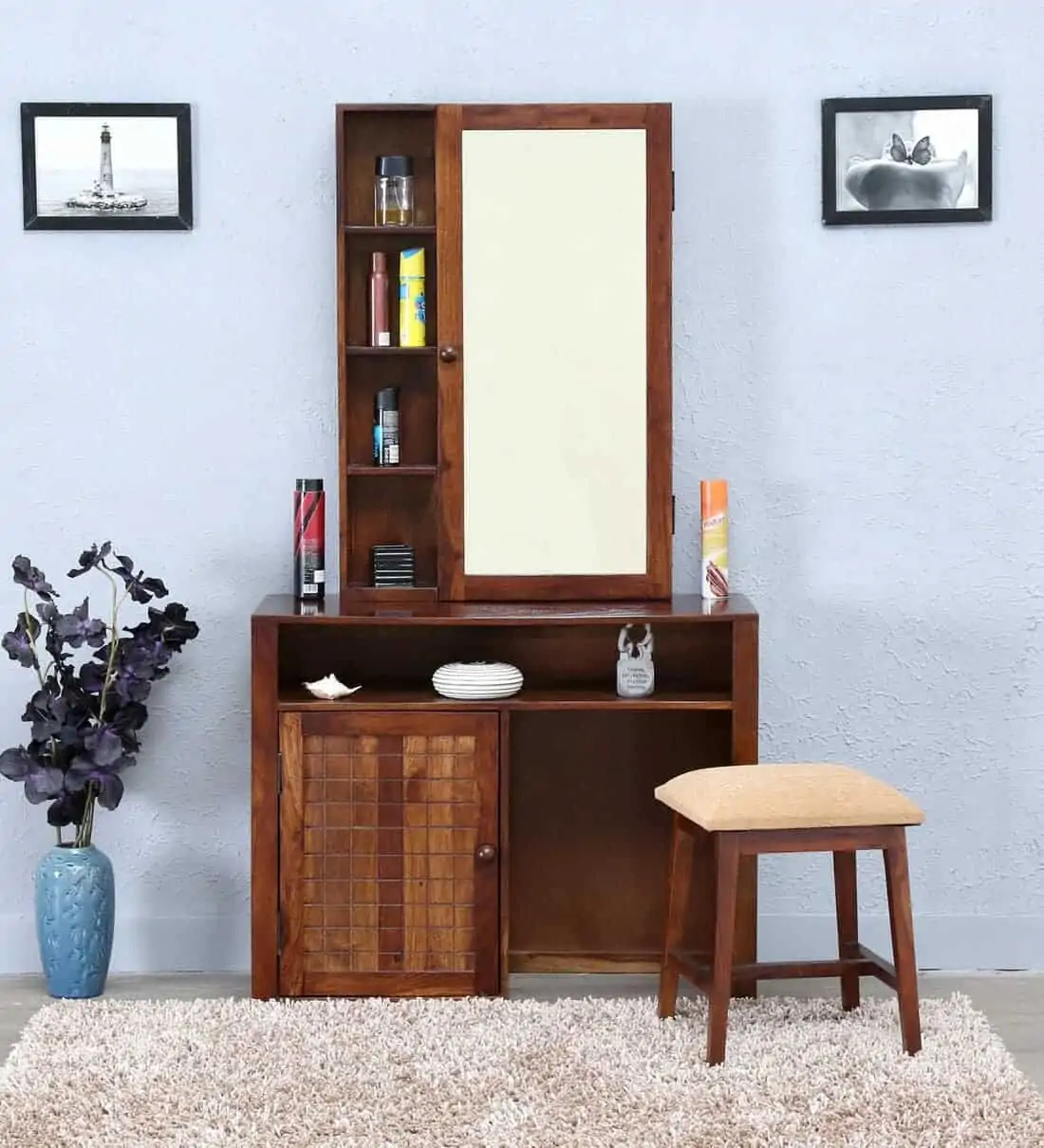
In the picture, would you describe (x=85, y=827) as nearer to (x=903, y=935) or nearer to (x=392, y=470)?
(x=392, y=470)

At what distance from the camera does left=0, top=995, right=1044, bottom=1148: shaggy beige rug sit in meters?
2.75

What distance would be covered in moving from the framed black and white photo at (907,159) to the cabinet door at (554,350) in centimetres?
44

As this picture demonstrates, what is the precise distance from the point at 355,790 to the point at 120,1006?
709 mm

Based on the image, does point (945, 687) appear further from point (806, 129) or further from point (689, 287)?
point (806, 129)

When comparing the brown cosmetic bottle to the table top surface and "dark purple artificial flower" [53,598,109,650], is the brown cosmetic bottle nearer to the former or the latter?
the table top surface

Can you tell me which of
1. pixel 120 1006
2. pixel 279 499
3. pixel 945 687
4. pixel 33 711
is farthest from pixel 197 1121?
pixel 945 687

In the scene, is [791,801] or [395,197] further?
[395,197]

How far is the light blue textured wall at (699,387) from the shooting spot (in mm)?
3678

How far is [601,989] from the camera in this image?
141 inches

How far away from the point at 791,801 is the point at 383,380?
1433mm

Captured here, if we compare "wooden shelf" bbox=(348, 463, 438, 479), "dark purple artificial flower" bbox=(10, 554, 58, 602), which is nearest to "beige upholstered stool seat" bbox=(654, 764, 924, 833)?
"wooden shelf" bbox=(348, 463, 438, 479)

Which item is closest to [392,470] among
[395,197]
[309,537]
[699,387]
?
[309,537]

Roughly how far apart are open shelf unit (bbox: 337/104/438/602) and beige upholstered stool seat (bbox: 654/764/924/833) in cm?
90

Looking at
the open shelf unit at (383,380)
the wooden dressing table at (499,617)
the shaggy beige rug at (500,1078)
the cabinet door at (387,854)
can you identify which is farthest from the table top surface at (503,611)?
the shaggy beige rug at (500,1078)
